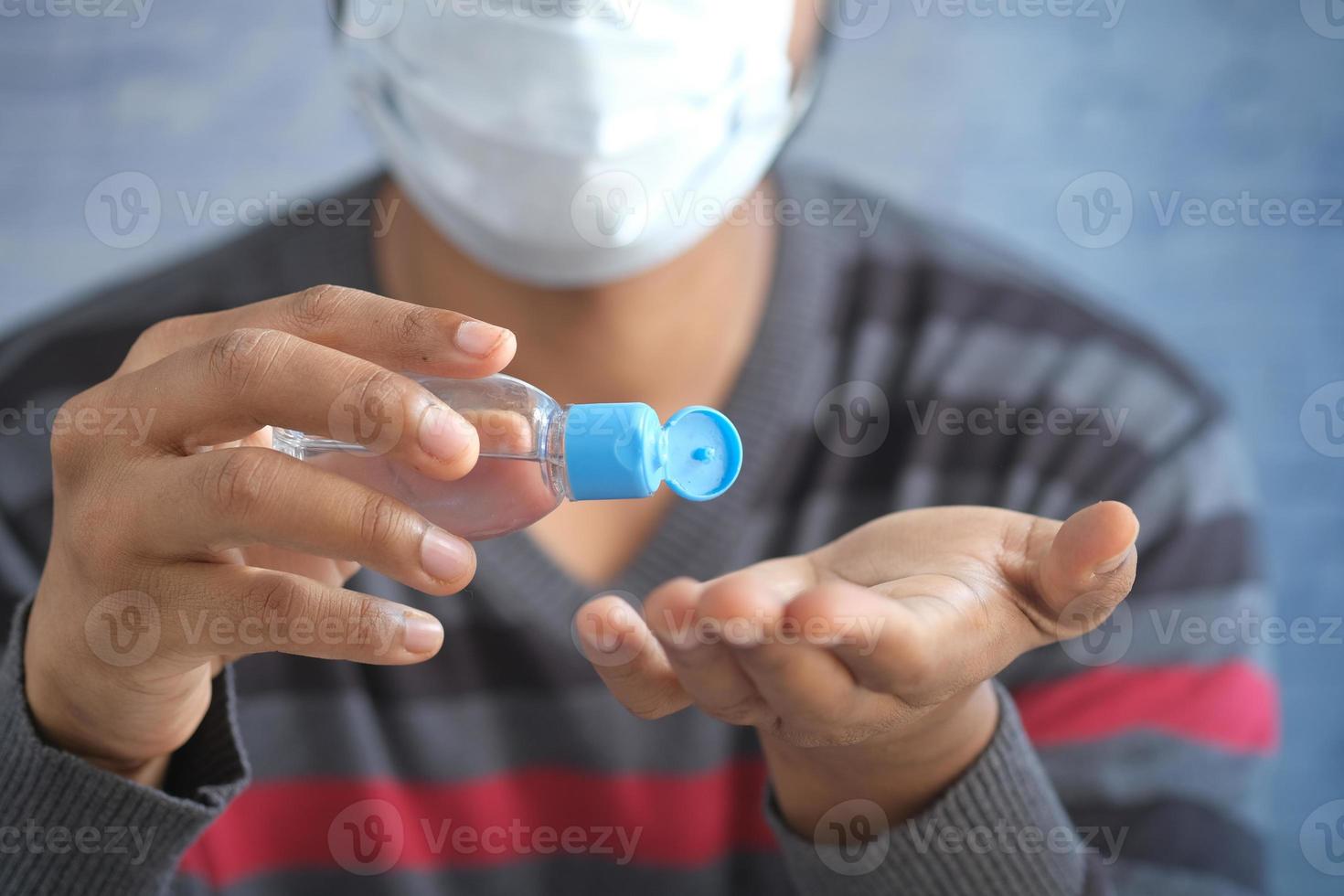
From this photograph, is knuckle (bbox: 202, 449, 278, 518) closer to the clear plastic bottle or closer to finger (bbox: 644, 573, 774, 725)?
the clear plastic bottle

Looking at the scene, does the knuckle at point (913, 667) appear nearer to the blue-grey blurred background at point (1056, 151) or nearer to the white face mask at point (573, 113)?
the white face mask at point (573, 113)

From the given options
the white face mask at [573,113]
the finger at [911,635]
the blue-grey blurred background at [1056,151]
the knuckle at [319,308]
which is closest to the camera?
the finger at [911,635]

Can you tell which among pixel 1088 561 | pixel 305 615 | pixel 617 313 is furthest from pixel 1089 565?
pixel 617 313

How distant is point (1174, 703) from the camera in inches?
39.4

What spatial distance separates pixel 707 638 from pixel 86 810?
402 millimetres

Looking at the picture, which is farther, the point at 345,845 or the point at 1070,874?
the point at 345,845

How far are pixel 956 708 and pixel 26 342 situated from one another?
3.25 feet

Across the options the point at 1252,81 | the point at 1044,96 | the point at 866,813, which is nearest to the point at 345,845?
the point at 866,813

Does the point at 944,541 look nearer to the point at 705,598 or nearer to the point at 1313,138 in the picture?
the point at 705,598

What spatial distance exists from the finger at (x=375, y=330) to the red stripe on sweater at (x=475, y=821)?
537mm

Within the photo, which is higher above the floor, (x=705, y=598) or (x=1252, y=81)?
(x=1252, y=81)

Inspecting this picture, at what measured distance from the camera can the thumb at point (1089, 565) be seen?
1.64 ft

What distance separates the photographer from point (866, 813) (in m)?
0.70

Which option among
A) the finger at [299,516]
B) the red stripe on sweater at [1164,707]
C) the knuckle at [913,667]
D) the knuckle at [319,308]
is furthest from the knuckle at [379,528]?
the red stripe on sweater at [1164,707]
